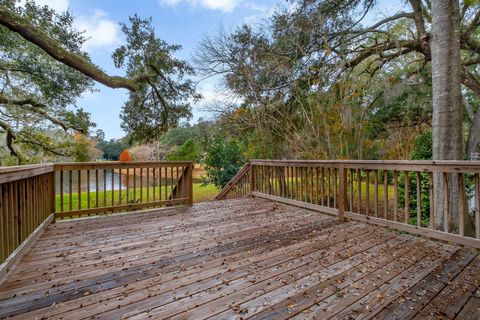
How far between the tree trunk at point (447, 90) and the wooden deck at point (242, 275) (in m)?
1.60

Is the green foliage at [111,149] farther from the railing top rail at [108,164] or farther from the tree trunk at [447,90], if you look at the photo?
the tree trunk at [447,90]

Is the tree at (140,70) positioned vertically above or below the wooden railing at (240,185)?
above

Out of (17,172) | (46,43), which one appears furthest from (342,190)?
(46,43)

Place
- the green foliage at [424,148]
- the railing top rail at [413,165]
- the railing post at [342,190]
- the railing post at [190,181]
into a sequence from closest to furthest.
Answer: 1. the railing top rail at [413,165]
2. the railing post at [342,190]
3. the railing post at [190,181]
4. the green foliage at [424,148]

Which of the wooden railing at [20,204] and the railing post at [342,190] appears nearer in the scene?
the wooden railing at [20,204]

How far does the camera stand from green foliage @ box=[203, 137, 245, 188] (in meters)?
8.95

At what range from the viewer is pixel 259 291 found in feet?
6.32

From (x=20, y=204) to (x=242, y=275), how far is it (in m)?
2.40

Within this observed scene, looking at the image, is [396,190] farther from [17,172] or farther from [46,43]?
[46,43]

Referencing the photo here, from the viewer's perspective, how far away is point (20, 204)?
8.35 ft

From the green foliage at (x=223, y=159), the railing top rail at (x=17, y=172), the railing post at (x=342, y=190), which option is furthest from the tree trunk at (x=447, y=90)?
the green foliage at (x=223, y=159)

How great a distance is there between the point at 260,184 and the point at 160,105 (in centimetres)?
445

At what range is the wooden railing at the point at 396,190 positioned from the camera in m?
2.73

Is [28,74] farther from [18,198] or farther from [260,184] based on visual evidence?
[260,184]
